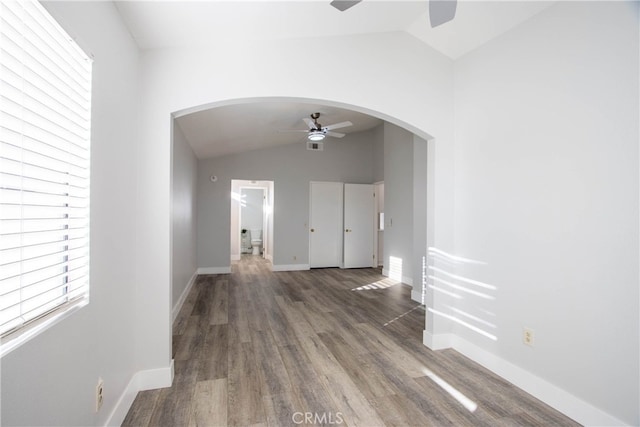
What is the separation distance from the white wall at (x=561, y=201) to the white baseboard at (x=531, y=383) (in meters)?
0.02

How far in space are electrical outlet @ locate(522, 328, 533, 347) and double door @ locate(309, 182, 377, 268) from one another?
17.1ft

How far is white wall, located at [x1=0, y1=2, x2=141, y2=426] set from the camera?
3.61 feet

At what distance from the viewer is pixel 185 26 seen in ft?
7.02

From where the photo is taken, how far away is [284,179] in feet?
23.7

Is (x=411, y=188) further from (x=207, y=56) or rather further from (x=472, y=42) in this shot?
(x=207, y=56)

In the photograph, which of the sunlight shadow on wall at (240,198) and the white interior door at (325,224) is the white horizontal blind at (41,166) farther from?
the sunlight shadow on wall at (240,198)

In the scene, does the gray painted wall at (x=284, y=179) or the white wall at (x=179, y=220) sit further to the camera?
the gray painted wall at (x=284, y=179)

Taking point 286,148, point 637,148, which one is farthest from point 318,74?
point 286,148

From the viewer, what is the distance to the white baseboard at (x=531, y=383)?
1911 millimetres

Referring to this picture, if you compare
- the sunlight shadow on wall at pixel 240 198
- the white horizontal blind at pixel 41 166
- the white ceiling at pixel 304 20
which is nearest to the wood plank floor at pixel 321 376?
the white horizontal blind at pixel 41 166

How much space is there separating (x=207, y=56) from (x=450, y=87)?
7.00 ft

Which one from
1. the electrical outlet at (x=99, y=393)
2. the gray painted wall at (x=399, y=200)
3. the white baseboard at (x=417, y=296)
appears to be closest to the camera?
the electrical outlet at (x=99, y=393)

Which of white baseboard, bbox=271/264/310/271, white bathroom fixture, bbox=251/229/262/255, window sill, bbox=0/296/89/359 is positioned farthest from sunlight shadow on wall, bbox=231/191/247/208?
window sill, bbox=0/296/89/359

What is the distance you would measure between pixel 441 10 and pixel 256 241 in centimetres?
868
